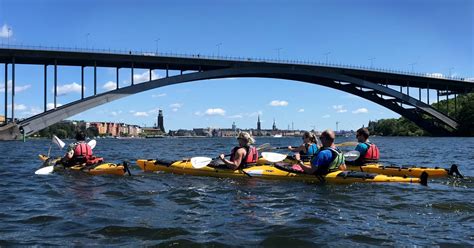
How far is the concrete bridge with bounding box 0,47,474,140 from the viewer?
1667 inches

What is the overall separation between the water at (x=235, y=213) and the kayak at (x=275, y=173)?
201 millimetres

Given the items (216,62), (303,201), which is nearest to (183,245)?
(303,201)

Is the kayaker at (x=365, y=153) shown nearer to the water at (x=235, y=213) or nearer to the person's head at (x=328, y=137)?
the water at (x=235, y=213)

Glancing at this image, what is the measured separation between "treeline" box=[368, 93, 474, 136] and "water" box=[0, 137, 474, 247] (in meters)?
61.5

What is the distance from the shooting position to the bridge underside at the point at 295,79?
41.5m

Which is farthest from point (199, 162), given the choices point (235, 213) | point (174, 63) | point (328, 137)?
point (174, 63)

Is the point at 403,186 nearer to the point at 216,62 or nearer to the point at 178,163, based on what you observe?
the point at 178,163

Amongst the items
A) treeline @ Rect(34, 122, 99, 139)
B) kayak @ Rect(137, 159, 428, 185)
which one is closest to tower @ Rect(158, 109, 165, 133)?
treeline @ Rect(34, 122, 99, 139)

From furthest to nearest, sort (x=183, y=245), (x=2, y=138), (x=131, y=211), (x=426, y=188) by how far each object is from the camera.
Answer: (x=2, y=138), (x=426, y=188), (x=131, y=211), (x=183, y=245)

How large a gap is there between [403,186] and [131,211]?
575cm

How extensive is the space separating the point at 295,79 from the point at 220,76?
14.9 m

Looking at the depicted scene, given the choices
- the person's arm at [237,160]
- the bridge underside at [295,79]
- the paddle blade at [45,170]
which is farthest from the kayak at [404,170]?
the bridge underside at [295,79]

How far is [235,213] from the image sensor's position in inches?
262

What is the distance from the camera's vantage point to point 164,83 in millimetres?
49125
